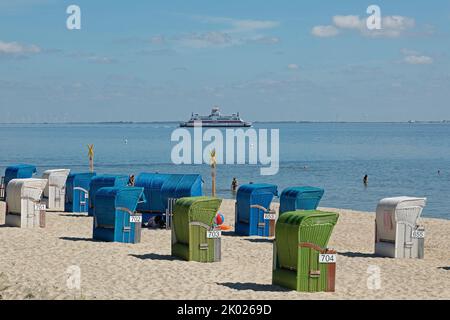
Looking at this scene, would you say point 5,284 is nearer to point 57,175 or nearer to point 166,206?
point 166,206

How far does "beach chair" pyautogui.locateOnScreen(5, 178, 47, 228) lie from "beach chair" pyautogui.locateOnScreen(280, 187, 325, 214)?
7.47 metres

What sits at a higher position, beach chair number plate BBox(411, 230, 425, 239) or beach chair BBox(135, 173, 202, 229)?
beach chair BBox(135, 173, 202, 229)

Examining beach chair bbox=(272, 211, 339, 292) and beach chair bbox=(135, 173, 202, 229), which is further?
beach chair bbox=(135, 173, 202, 229)

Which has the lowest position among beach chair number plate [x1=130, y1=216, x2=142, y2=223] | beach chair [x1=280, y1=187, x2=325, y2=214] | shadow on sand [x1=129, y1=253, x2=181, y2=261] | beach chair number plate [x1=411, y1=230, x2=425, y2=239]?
shadow on sand [x1=129, y1=253, x2=181, y2=261]

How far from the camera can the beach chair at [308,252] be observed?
14406mm

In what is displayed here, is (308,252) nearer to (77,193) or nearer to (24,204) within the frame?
(24,204)

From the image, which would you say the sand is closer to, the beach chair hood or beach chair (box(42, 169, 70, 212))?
the beach chair hood

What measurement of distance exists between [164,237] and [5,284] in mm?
8981

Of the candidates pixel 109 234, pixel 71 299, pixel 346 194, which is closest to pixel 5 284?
pixel 71 299

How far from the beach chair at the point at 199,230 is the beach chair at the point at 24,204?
7.16 m

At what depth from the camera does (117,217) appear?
2136 centimetres

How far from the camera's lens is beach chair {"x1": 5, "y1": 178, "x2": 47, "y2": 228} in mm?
23594

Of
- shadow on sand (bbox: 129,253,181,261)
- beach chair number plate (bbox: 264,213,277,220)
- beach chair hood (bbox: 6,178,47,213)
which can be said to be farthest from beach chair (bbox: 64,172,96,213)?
shadow on sand (bbox: 129,253,181,261)

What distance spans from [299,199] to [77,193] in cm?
1081
